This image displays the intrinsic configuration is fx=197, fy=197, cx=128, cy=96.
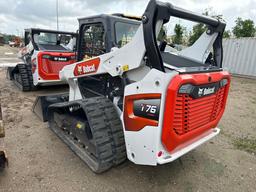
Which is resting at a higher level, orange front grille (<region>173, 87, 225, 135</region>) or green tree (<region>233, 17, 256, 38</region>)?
green tree (<region>233, 17, 256, 38</region>)

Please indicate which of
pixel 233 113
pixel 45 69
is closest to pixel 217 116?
pixel 233 113

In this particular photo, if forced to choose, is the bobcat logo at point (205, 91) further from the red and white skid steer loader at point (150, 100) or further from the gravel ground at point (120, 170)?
the gravel ground at point (120, 170)

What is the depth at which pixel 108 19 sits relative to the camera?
255 cm

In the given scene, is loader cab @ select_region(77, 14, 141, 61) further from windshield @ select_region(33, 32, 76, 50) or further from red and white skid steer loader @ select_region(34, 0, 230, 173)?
windshield @ select_region(33, 32, 76, 50)

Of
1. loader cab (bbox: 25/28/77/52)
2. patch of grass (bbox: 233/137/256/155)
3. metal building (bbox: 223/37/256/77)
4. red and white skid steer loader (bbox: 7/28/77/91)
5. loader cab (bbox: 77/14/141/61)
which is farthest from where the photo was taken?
metal building (bbox: 223/37/256/77)

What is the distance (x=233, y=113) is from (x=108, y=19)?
431 centimetres

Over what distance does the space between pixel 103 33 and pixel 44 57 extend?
3.94m

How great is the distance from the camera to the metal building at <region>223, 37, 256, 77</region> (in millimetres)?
11138

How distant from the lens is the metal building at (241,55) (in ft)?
36.5

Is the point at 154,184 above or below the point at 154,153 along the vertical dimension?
below

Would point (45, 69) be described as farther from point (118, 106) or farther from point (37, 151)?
point (118, 106)

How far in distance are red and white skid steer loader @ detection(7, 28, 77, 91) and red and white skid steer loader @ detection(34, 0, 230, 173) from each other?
11.3 feet

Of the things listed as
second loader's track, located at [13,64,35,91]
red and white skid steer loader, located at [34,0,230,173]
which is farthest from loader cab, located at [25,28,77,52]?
red and white skid steer loader, located at [34,0,230,173]

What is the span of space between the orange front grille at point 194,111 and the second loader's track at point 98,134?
79cm
